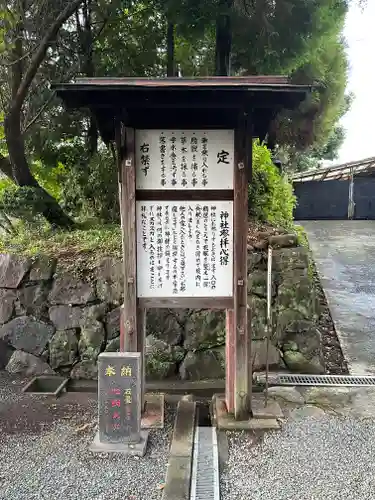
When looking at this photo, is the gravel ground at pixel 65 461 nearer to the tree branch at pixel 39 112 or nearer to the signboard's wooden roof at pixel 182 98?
the signboard's wooden roof at pixel 182 98

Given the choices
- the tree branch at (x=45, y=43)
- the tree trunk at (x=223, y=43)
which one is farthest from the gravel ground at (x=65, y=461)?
the tree trunk at (x=223, y=43)

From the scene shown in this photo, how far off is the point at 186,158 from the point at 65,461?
9.71ft

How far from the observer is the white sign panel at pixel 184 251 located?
4414 mm

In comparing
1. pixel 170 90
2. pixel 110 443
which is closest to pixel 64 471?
pixel 110 443

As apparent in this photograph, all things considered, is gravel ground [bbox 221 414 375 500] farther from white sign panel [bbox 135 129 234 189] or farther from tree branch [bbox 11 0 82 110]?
tree branch [bbox 11 0 82 110]

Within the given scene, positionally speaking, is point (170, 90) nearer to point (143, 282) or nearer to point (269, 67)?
point (143, 282)

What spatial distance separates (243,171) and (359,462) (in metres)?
2.80

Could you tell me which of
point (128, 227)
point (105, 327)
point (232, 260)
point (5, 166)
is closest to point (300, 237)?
point (232, 260)

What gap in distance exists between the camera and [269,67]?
7.23 meters

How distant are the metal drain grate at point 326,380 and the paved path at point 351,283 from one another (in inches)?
8.0

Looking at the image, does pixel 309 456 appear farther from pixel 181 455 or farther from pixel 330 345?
pixel 330 345

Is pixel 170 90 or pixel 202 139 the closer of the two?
pixel 170 90

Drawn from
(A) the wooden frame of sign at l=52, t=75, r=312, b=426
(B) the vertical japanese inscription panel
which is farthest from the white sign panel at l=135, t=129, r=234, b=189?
(B) the vertical japanese inscription panel

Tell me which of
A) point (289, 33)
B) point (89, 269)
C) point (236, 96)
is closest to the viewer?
point (236, 96)
